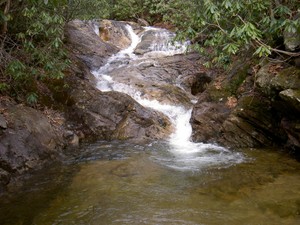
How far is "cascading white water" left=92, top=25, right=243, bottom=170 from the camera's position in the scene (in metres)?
7.57

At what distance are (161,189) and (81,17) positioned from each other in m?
8.13

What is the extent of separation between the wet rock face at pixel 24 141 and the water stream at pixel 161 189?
0.45 m

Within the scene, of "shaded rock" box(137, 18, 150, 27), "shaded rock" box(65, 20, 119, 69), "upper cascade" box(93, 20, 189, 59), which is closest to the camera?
"shaded rock" box(65, 20, 119, 69)

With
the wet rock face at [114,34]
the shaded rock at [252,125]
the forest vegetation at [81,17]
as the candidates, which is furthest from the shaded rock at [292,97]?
the wet rock face at [114,34]

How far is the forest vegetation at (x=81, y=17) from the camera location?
5605 mm

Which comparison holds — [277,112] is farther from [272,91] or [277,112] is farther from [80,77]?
[80,77]

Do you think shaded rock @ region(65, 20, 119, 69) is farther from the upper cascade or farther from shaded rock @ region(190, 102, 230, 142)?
shaded rock @ region(190, 102, 230, 142)

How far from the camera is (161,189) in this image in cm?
599

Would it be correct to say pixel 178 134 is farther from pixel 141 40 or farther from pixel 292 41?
pixel 141 40

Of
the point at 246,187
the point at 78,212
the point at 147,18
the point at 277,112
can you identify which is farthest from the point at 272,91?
the point at 147,18

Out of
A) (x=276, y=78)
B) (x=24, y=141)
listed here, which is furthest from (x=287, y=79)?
(x=24, y=141)

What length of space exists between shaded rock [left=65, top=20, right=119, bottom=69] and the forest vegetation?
234 centimetres

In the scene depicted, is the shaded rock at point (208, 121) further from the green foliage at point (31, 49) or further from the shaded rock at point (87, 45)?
the shaded rock at point (87, 45)

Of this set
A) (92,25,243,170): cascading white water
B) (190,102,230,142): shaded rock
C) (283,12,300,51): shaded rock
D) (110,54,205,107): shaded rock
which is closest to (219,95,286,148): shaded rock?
(190,102,230,142): shaded rock
